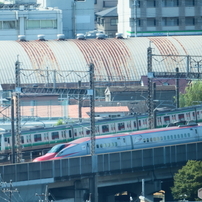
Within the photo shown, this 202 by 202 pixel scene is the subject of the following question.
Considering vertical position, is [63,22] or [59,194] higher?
[63,22]

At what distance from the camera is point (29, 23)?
67.7 metres

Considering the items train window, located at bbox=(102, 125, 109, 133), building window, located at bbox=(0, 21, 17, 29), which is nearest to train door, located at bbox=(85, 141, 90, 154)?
train window, located at bbox=(102, 125, 109, 133)

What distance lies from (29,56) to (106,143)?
20965mm

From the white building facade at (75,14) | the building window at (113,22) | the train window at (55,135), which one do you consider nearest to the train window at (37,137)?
the train window at (55,135)

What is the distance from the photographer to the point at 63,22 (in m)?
73.2

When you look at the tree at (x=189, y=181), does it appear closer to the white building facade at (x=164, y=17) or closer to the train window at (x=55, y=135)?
the train window at (x=55, y=135)

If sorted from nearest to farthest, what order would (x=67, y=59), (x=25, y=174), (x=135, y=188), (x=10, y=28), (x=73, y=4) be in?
(x=25, y=174), (x=135, y=188), (x=67, y=59), (x=10, y=28), (x=73, y=4)

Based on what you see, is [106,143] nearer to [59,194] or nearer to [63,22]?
[59,194]

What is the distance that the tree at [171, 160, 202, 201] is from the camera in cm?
3156

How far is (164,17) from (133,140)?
1426 inches

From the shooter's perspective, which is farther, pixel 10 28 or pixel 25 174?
pixel 10 28

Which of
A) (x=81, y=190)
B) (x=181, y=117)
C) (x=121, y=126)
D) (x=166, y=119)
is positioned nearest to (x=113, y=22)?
(x=181, y=117)

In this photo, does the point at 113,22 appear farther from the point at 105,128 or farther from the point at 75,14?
the point at 105,128

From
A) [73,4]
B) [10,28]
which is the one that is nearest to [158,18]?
[73,4]
